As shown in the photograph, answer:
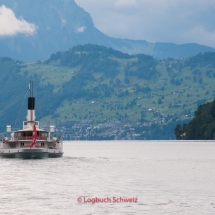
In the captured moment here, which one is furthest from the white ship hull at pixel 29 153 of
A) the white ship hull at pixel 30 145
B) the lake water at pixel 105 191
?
the lake water at pixel 105 191

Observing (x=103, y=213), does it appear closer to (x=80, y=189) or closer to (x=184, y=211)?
(x=184, y=211)

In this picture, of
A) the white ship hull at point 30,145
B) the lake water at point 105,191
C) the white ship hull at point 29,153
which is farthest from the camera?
the white ship hull at point 30,145

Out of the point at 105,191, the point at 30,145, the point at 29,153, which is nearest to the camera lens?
the point at 105,191

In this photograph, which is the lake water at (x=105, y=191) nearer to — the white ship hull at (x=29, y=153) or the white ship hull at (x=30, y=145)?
the white ship hull at (x=29, y=153)

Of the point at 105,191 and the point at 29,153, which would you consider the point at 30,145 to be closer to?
the point at 29,153

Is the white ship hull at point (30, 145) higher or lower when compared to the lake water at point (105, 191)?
higher

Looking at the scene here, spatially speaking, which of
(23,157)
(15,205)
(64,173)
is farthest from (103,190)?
(23,157)

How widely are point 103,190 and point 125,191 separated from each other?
2573 millimetres

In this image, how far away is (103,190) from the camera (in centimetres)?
7850

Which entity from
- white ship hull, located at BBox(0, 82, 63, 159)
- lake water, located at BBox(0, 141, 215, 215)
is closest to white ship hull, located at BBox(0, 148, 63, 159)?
white ship hull, located at BBox(0, 82, 63, 159)

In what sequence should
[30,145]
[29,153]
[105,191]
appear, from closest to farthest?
[105,191]
[29,153]
[30,145]

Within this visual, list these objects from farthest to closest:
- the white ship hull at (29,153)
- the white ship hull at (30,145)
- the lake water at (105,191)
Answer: the white ship hull at (30,145) < the white ship hull at (29,153) < the lake water at (105,191)

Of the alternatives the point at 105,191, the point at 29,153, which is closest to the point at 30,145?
the point at 29,153

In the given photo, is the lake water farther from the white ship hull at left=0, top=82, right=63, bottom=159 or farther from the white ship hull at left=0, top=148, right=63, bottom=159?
the white ship hull at left=0, top=82, right=63, bottom=159
